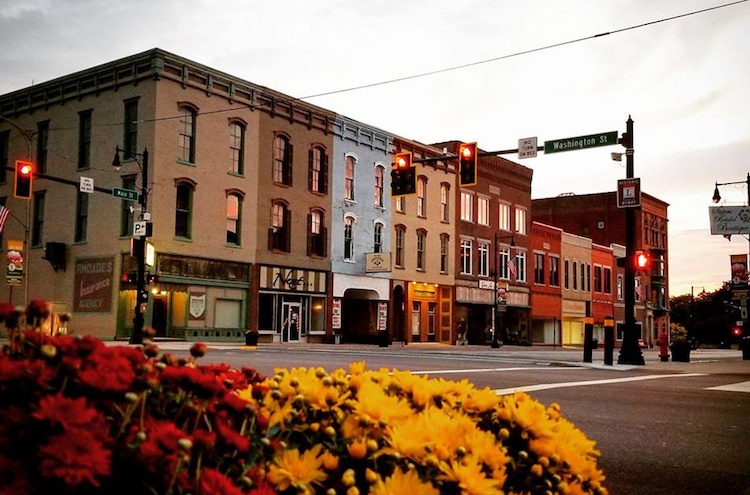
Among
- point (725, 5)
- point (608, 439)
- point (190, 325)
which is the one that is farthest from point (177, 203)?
point (608, 439)

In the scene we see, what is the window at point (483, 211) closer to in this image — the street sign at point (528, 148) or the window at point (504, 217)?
the window at point (504, 217)

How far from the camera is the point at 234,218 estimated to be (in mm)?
37188

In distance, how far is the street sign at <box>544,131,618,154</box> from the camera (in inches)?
877

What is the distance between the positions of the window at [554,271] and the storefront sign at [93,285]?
1470 inches

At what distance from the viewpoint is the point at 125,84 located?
35.2 meters

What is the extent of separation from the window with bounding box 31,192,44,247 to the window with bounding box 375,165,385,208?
1797cm

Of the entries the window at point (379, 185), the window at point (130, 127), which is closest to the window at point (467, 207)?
the window at point (379, 185)

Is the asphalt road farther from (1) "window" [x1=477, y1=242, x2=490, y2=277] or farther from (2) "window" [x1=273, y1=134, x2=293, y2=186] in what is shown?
(1) "window" [x1=477, y1=242, x2=490, y2=277]

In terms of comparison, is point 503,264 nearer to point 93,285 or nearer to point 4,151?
point 93,285

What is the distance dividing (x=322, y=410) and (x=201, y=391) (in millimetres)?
658

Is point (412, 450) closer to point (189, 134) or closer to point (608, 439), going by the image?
point (608, 439)

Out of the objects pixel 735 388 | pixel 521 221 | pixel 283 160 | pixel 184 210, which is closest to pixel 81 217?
pixel 184 210

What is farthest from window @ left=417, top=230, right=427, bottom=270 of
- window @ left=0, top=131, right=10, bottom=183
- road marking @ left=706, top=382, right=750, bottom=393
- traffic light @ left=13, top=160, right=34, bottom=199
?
road marking @ left=706, top=382, right=750, bottom=393

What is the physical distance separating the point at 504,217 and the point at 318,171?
18.8 meters
